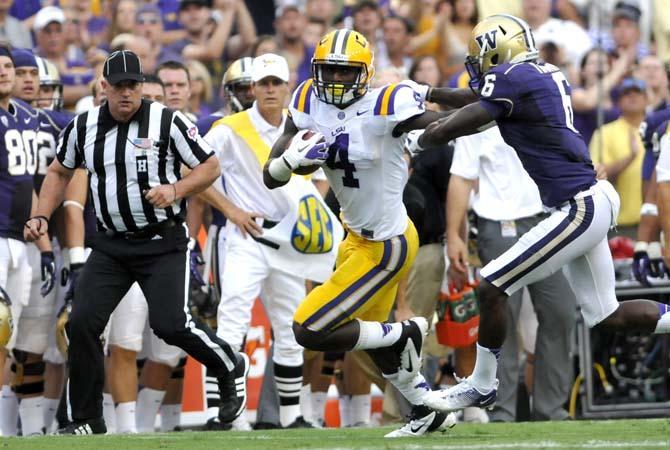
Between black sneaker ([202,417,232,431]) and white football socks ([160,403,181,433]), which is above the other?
black sneaker ([202,417,232,431])

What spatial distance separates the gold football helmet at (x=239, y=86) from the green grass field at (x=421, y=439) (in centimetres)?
257

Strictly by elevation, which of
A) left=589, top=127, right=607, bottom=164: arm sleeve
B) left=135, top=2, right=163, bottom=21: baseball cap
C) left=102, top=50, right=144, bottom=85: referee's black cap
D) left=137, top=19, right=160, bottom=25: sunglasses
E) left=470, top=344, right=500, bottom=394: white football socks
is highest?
left=135, top=2, right=163, bottom=21: baseball cap

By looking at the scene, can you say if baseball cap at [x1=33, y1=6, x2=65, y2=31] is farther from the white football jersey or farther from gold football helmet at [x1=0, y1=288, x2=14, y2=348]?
the white football jersey

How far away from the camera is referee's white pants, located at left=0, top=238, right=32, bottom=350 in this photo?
28.2 feet

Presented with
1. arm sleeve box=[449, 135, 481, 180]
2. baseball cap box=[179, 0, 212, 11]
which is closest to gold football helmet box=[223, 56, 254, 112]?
arm sleeve box=[449, 135, 481, 180]

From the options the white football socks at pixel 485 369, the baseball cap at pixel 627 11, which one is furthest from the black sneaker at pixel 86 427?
the baseball cap at pixel 627 11

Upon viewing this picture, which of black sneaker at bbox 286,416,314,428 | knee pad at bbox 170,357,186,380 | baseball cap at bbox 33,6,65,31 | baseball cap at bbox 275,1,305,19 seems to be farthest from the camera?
baseball cap at bbox 275,1,305,19

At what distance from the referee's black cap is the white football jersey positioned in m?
0.95

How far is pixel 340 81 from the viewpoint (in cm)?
704

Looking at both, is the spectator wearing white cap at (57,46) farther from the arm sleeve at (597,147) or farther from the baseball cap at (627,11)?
the baseball cap at (627,11)

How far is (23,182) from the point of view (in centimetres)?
873

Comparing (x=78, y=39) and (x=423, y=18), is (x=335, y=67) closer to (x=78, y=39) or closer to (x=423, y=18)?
(x=78, y=39)

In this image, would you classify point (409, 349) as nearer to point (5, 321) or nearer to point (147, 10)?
point (5, 321)

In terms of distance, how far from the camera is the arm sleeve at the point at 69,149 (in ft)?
25.8
